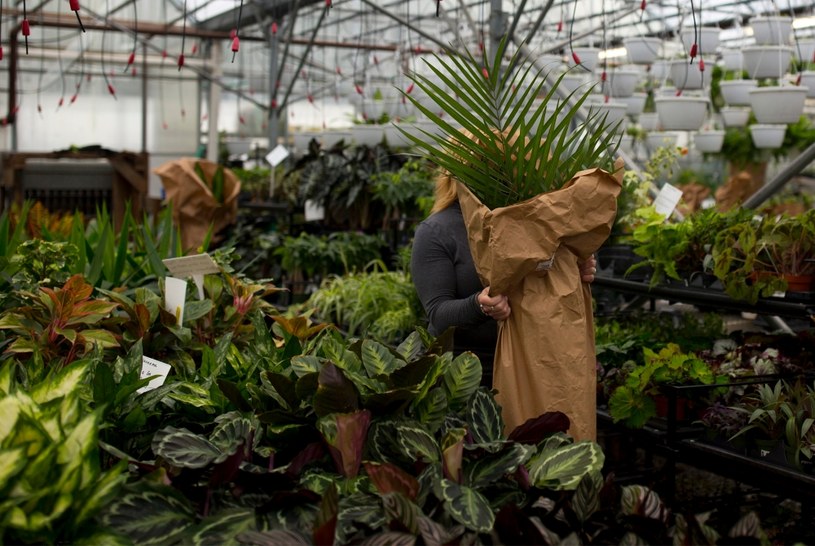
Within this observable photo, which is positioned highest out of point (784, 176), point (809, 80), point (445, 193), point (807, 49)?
point (807, 49)

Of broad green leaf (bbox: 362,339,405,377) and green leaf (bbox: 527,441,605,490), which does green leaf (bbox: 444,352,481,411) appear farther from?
green leaf (bbox: 527,441,605,490)

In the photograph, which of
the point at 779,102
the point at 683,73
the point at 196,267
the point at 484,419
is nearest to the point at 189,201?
the point at 683,73

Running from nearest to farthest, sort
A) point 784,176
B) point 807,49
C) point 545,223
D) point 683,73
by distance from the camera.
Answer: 1. point 545,223
2. point 784,176
3. point 683,73
4. point 807,49

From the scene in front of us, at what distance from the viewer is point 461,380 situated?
192cm

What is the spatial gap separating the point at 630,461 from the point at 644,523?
8.85ft

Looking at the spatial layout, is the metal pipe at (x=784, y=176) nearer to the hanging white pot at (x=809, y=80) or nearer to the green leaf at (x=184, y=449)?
the hanging white pot at (x=809, y=80)

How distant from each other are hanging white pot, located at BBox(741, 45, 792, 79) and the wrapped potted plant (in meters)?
4.53

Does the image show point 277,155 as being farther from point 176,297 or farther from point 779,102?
point 176,297

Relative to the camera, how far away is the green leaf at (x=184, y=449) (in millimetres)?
1606

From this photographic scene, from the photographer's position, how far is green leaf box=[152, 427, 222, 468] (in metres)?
1.61

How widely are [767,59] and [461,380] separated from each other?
5256mm

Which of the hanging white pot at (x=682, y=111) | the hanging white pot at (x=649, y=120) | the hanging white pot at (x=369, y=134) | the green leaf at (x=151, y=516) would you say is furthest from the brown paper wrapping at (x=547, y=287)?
the hanging white pot at (x=649, y=120)

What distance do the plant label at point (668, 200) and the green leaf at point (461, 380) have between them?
2.12m

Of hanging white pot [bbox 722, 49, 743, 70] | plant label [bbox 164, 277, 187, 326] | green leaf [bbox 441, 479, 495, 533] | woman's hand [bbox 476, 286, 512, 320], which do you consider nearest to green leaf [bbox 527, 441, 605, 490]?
green leaf [bbox 441, 479, 495, 533]
